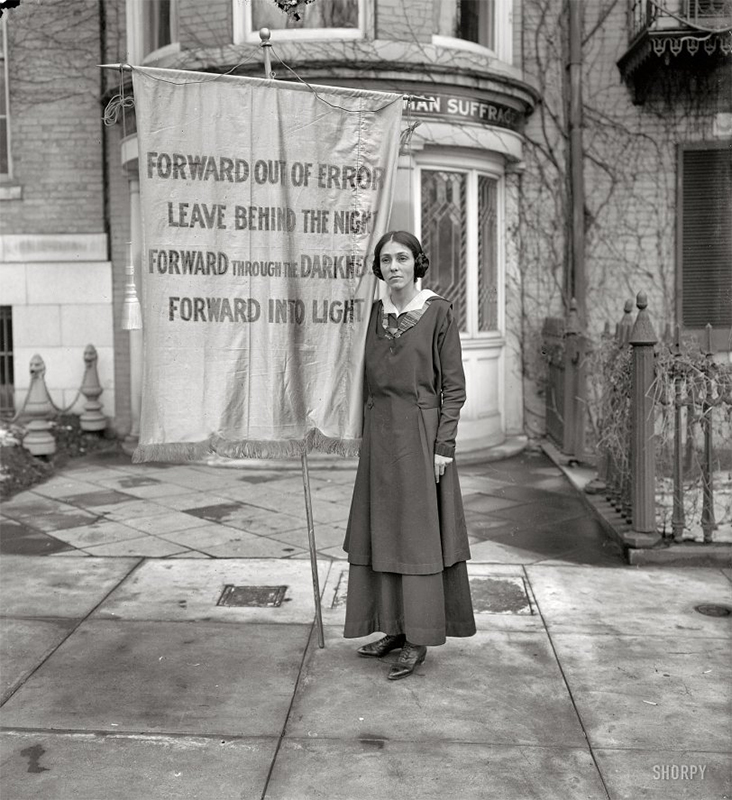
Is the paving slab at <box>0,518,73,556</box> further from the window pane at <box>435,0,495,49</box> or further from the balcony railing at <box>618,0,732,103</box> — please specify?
the balcony railing at <box>618,0,732,103</box>

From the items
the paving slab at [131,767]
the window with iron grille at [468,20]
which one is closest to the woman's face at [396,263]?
the paving slab at [131,767]

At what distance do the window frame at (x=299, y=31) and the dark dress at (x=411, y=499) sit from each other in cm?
561

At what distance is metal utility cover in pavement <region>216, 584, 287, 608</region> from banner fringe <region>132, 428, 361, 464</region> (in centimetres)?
108

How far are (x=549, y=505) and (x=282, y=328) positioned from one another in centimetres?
384

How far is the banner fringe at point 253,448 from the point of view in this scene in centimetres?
441

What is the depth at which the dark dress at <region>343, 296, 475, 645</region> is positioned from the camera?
4199 mm

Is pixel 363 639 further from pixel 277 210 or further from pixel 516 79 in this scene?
pixel 516 79

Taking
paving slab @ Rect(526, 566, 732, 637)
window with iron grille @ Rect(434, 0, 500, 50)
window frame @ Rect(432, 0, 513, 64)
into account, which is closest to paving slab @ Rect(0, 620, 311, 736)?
paving slab @ Rect(526, 566, 732, 637)

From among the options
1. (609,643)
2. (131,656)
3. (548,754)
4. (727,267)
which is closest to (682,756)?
(548,754)

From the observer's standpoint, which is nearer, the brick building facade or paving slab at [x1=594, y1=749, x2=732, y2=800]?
paving slab at [x1=594, y1=749, x2=732, y2=800]

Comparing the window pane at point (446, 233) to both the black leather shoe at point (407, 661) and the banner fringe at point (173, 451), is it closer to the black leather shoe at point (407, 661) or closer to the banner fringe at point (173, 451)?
Result: the banner fringe at point (173, 451)

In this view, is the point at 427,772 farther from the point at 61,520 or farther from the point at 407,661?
the point at 61,520

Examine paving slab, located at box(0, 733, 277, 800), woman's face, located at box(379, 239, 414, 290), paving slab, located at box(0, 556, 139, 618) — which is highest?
woman's face, located at box(379, 239, 414, 290)

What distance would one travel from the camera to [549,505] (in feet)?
25.2
